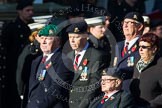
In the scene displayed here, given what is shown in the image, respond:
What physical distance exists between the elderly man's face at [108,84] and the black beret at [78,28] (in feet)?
2.69

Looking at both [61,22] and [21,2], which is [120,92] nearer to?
[61,22]

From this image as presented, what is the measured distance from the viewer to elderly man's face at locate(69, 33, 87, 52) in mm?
9195

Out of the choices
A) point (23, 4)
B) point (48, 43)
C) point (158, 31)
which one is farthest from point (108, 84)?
point (23, 4)

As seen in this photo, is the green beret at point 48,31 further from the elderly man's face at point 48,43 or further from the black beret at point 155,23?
the black beret at point 155,23

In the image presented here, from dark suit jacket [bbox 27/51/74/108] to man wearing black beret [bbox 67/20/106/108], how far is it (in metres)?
0.10

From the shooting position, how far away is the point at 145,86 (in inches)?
337

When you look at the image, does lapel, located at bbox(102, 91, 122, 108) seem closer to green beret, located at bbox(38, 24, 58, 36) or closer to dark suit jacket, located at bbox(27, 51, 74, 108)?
dark suit jacket, located at bbox(27, 51, 74, 108)

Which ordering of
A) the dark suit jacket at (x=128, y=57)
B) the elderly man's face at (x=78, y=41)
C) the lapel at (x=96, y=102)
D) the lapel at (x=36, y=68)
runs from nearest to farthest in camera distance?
the lapel at (x=96, y=102) → the dark suit jacket at (x=128, y=57) → the elderly man's face at (x=78, y=41) → the lapel at (x=36, y=68)

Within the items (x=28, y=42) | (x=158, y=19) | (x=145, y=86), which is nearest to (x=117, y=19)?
(x=158, y=19)

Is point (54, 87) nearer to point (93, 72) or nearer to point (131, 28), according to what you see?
point (93, 72)

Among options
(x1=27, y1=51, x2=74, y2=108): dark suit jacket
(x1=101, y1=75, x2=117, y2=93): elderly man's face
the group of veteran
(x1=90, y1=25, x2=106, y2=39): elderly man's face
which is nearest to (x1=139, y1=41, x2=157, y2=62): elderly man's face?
the group of veteran

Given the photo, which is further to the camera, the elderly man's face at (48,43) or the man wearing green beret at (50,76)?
the elderly man's face at (48,43)

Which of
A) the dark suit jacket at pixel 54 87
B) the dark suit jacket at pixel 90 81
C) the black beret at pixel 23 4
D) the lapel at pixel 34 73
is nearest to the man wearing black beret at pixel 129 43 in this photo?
the dark suit jacket at pixel 90 81

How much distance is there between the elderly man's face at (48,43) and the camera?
943 cm
